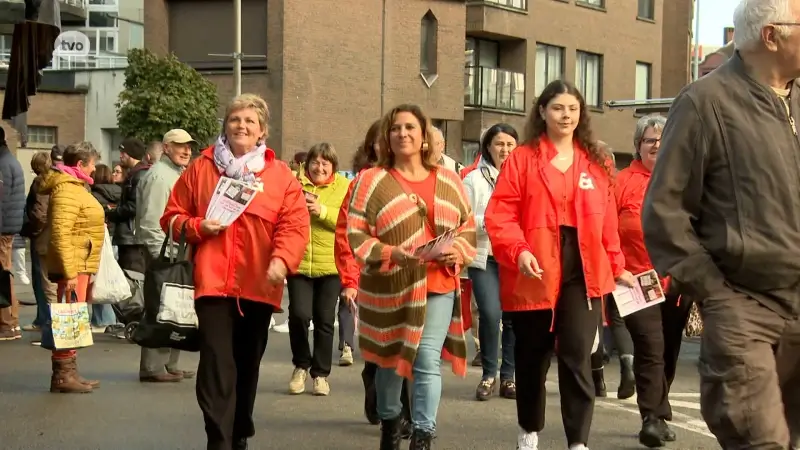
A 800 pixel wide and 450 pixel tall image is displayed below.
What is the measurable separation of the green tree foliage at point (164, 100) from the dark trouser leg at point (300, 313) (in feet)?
80.5

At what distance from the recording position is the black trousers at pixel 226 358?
689 cm

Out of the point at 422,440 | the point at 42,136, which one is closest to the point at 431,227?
the point at 422,440

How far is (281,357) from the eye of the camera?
12.6m

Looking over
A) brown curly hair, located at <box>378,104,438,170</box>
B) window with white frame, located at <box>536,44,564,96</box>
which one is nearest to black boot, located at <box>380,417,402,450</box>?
brown curly hair, located at <box>378,104,438,170</box>

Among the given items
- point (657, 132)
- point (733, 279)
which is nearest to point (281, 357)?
point (657, 132)

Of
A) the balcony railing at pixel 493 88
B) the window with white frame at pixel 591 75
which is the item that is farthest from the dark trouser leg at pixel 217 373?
the window with white frame at pixel 591 75

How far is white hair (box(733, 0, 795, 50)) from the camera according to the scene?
4.70m

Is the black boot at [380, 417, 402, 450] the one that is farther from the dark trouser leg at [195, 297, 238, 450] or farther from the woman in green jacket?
the woman in green jacket

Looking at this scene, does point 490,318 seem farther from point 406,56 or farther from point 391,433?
point 406,56

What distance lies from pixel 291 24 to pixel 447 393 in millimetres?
28403

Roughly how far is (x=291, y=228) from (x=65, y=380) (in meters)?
3.78

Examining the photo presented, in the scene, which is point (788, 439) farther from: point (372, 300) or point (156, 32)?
point (156, 32)

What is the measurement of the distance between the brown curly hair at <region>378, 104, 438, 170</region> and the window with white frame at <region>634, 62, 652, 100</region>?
43148 mm

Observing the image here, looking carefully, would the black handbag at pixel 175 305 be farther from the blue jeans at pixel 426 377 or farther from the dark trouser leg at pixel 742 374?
the dark trouser leg at pixel 742 374
